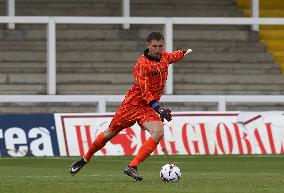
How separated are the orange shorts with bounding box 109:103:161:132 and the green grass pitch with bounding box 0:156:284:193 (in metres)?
0.75

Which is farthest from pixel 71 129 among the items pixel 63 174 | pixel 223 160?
pixel 63 174

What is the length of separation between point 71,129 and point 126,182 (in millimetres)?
8149

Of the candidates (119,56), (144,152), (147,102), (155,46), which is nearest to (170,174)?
(144,152)

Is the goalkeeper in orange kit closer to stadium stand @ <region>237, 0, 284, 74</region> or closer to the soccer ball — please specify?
the soccer ball

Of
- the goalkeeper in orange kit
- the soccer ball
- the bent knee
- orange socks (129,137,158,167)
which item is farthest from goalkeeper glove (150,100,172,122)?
the soccer ball

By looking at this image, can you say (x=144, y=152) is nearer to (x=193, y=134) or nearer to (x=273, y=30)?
(x=193, y=134)

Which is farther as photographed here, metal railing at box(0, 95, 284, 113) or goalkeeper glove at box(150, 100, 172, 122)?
metal railing at box(0, 95, 284, 113)

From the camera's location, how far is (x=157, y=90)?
1544cm

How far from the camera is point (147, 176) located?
1647cm

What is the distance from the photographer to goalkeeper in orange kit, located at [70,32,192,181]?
1509cm

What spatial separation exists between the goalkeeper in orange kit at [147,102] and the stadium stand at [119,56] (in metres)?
13.2

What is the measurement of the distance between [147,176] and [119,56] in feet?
48.3

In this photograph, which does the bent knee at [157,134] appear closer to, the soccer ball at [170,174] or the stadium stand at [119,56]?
the soccer ball at [170,174]

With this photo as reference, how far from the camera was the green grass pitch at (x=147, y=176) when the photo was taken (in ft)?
45.1
